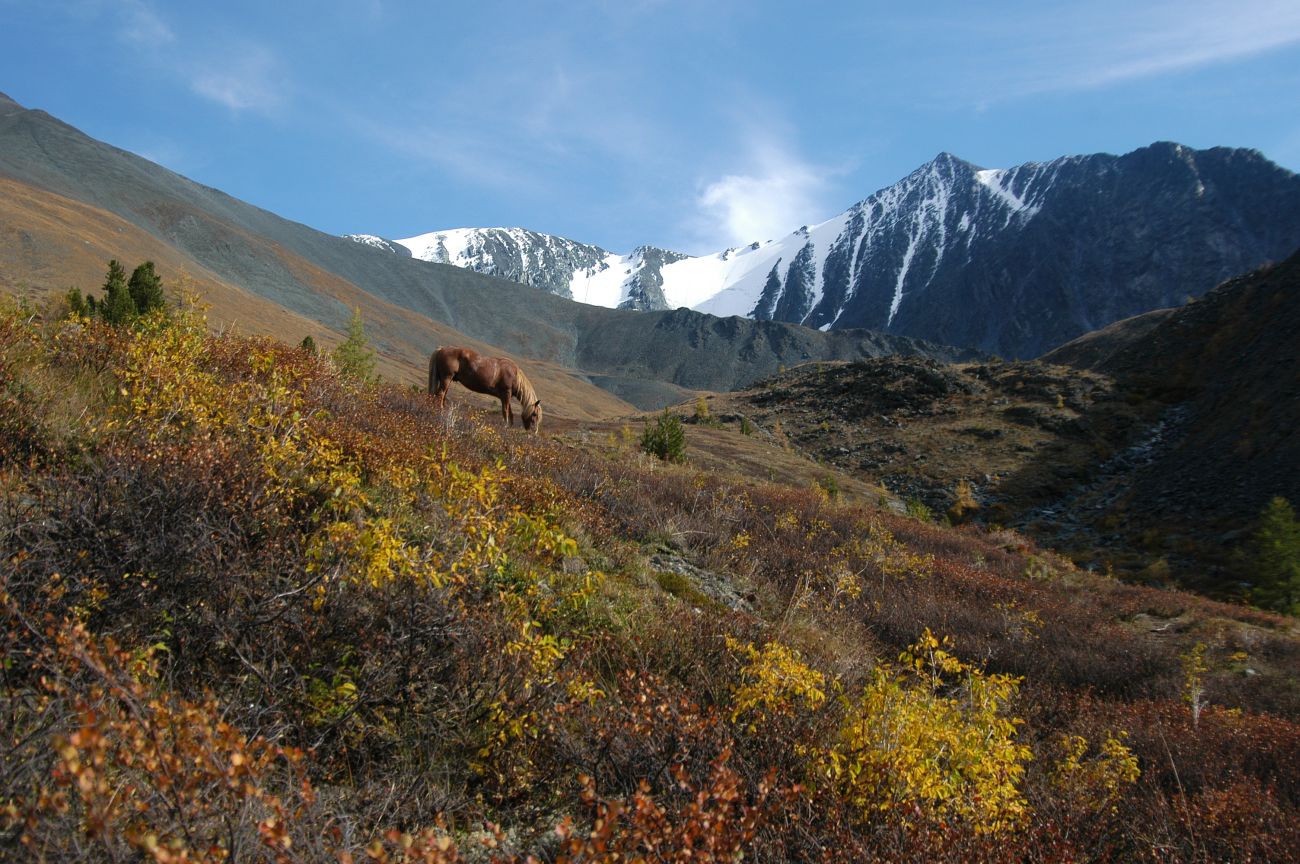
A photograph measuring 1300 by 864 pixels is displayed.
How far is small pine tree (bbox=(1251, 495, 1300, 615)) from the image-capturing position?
15719 mm

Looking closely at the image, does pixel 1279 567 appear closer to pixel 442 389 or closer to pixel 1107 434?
pixel 442 389

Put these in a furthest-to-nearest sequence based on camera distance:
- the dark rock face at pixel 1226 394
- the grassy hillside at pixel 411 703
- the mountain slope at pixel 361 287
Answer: the mountain slope at pixel 361 287
the dark rock face at pixel 1226 394
the grassy hillside at pixel 411 703

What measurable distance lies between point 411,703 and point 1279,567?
2224 cm

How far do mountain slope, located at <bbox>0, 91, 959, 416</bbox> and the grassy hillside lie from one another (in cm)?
7057

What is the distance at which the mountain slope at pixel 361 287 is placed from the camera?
359 feet

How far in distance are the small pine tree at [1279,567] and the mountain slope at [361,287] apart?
3113 inches

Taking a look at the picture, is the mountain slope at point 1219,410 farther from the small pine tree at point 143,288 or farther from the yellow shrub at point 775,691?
the small pine tree at point 143,288

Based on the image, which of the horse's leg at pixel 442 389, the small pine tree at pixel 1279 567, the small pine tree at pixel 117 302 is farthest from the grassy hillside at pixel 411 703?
the small pine tree at pixel 117 302

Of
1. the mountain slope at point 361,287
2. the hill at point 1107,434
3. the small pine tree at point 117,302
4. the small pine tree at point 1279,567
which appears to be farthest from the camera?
the mountain slope at point 361,287

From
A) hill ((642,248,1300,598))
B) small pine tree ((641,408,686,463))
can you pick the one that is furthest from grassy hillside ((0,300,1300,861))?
hill ((642,248,1300,598))

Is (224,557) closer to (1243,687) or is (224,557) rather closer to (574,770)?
(574,770)

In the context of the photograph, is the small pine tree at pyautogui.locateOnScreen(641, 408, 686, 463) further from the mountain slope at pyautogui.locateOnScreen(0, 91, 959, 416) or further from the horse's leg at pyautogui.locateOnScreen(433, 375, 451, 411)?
the mountain slope at pyautogui.locateOnScreen(0, 91, 959, 416)

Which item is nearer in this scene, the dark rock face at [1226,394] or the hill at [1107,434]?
the hill at [1107,434]

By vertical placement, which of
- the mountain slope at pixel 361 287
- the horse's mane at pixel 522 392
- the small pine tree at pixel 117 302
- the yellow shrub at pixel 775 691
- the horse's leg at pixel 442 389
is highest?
the mountain slope at pixel 361 287
